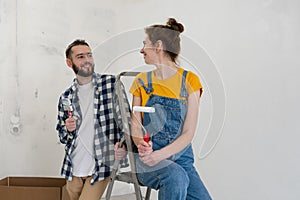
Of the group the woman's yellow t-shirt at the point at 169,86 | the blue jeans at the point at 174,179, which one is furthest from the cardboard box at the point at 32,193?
the woman's yellow t-shirt at the point at 169,86

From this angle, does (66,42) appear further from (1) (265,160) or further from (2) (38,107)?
(1) (265,160)

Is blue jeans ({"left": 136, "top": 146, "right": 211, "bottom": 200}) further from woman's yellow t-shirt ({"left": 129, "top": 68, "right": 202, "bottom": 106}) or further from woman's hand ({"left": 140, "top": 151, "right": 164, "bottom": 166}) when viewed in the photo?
woman's yellow t-shirt ({"left": 129, "top": 68, "right": 202, "bottom": 106})

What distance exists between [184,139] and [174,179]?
18 cm

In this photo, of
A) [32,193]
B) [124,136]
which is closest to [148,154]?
[124,136]

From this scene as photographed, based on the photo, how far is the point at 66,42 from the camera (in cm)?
236

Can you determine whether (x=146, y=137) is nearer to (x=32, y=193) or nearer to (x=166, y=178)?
(x=166, y=178)

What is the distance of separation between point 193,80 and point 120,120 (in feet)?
1.20

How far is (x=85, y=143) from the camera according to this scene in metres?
1.78

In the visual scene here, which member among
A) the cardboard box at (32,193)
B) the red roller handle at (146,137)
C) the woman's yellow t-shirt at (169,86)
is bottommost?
the cardboard box at (32,193)

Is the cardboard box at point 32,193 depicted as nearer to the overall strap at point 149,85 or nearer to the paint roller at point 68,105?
the paint roller at point 68,105

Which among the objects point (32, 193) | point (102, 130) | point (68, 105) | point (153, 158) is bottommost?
point (32, 193)

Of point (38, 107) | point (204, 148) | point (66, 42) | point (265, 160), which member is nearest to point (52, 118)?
point (38, 107)

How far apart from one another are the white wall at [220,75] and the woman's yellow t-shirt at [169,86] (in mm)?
644

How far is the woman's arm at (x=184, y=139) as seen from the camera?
151 centimetres
